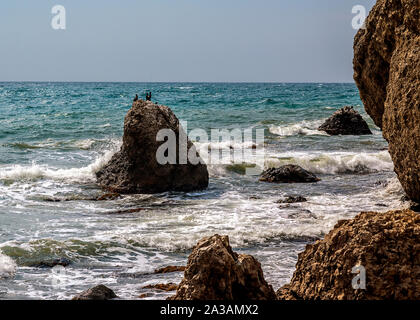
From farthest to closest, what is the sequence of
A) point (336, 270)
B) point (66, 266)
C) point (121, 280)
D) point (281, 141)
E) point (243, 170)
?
point (281, 141)
point (243, 170)
point (66, 266)
point (121, 280)
point (336, 270)

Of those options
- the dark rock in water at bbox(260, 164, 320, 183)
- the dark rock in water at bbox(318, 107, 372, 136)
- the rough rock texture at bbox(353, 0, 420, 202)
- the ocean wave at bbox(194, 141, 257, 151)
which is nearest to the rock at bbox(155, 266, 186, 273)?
the rough rock texture at bbox(353, 0, 420, 202)

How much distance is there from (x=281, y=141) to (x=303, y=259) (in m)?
17.0

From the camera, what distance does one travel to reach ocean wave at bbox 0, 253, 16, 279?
20.6ft

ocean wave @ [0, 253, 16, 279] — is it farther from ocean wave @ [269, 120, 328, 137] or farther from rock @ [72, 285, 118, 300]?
ocean wave @ [269, 120, 328, 137]

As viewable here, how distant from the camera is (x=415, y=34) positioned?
7242 mm

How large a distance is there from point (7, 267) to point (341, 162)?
10.1 meters

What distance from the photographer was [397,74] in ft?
24.6

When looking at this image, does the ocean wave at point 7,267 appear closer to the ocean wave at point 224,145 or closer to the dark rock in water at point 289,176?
the dark rock in water at point 289,176

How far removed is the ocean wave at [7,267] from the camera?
6294 millimetres

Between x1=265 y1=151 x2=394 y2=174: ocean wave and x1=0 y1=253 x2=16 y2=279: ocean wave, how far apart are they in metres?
9.24

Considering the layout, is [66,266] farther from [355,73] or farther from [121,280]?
[355,73]

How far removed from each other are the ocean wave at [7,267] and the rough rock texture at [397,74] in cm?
490

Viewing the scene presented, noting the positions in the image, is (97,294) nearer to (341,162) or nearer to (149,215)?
(149,215)
